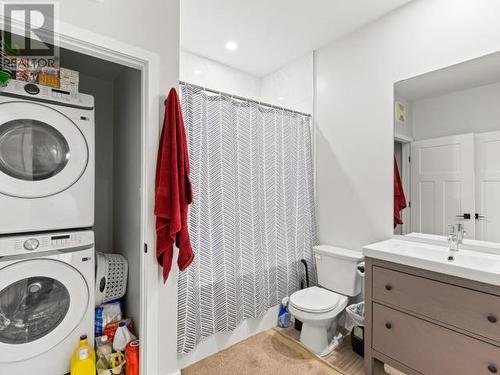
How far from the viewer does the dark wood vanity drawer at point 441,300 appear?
4.41 feet

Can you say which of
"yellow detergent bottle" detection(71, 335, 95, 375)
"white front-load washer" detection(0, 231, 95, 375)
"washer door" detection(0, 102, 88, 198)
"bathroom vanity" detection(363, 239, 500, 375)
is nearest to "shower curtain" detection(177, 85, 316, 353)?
"yellow detergent bottle" detection(71, 335, 95, 375)

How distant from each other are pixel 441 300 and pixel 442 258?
28 cm

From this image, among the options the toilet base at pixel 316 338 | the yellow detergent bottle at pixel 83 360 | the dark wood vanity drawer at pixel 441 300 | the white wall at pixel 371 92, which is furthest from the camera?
the toilet base at pixel 316 338

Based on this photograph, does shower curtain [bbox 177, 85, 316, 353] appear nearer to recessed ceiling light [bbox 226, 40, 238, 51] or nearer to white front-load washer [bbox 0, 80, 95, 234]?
white front-load washer [bbox 0, 80, 95, 234]

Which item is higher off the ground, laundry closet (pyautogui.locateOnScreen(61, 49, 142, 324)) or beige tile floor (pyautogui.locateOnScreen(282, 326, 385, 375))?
laundry closet (pyautogui.locateOnScreen(61, 49, 142, 324))

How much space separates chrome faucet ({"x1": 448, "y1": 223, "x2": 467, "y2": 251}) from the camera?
1755mm

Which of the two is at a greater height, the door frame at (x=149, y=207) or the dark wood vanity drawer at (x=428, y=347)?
the door frame at (x=149, y=207)

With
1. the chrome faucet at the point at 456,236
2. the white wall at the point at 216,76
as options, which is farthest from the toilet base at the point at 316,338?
the white wall at the point at 216,76

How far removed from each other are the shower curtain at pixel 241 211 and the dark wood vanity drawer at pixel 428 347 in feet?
3.07

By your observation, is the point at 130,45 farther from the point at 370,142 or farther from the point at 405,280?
the point at 405,280

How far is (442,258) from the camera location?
1.66 meters

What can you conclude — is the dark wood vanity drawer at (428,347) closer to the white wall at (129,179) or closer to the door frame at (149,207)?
the door frame at (149,207)

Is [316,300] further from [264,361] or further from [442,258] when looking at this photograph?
[442,258]

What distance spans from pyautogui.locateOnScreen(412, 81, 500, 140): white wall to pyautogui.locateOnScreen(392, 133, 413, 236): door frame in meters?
0.09
